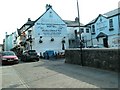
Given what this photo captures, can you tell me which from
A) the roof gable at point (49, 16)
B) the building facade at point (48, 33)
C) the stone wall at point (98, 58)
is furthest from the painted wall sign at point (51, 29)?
the stone wall at point (98, 58)

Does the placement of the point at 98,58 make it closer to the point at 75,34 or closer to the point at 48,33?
the point at 48,33

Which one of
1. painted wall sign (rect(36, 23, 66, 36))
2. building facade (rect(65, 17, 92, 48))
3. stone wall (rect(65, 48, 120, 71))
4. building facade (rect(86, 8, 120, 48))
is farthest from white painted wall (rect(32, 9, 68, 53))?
stone wall (rect(65, 48, 120, 71))

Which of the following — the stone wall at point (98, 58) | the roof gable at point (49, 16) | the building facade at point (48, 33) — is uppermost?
the roof gable at point (49, 16)

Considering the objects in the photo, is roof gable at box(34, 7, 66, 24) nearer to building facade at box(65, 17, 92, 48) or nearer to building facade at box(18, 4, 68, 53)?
building facade at box(18, 4, 68, 53)

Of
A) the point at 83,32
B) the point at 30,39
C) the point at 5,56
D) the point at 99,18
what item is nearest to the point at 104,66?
the point at 5,56

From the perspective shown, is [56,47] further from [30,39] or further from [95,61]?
[95,61]

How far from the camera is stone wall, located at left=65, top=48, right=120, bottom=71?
13163 millimetres

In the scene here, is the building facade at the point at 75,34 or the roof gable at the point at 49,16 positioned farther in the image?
the building facade at the point at 75,34

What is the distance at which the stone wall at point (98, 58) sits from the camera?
43.2 ft

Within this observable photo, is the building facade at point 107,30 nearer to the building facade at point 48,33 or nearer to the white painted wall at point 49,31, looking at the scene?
the building facade at point 48,33

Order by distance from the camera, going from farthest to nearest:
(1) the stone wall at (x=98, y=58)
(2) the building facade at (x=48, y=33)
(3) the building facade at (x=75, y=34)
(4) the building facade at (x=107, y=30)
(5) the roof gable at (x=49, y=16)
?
(3) the building facade at (x=75, y=34) → (5) the roof gable at (x=49, y=16) → (2) the building facade at (x=48, y=33) → (4) the building facade at (x=107, y=30) → (1) the stone wall at (x=98, y=58)

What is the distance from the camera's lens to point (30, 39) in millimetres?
46188

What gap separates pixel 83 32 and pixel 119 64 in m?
38.3

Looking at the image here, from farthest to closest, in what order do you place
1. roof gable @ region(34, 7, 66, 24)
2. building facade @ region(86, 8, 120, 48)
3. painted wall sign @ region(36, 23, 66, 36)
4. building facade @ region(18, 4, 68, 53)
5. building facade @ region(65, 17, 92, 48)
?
building facade @ region(65, 17, 92, 48) < roof gable @ region(34, 7, 66, 24) < painted wall sign @ region(36, 23, 66, 36) < building facade @ region(18, 4, 68, 53) < building facade @ region(86, 8, 120, 48)
